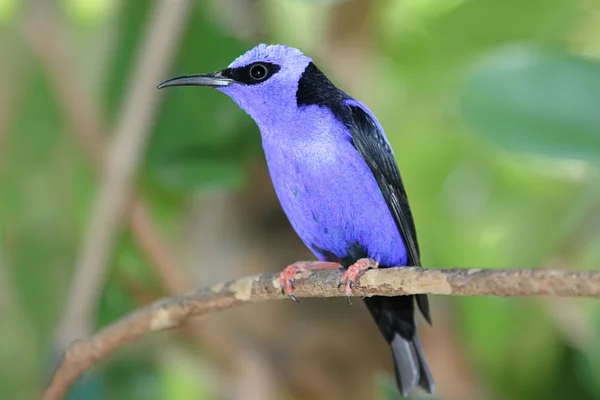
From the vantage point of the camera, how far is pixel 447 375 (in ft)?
10.4

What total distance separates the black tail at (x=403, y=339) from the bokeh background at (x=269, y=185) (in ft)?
2.23

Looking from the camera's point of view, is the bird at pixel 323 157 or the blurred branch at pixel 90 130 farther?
the blurred branch at pixel 90 130

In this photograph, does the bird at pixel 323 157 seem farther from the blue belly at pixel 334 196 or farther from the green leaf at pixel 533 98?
the green leaf at pixel 533 98

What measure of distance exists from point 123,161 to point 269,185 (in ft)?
2.84

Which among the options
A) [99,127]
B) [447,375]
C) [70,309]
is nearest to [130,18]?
[99,127]

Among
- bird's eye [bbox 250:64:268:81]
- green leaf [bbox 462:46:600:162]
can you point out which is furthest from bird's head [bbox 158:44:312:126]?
green leaf [bbox 462:46:600:162]

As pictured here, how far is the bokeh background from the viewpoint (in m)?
2.61

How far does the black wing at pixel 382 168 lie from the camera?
6.56ft

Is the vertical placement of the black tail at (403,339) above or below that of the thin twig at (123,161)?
below

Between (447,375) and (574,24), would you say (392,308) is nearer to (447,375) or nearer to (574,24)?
(447,375)

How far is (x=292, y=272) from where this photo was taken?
1934mm

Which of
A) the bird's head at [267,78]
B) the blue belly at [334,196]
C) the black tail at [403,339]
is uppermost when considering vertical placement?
the bird's head at [267,78]

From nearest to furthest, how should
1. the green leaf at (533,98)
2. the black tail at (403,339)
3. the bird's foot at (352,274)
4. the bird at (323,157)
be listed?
the bird's foot at (352,274) → the bird at (323,157) → the black tail at (403,339) → the green leaf at (533,98)

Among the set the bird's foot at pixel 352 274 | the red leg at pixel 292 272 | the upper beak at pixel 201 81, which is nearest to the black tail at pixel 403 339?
the red leg at pixel 292 272
